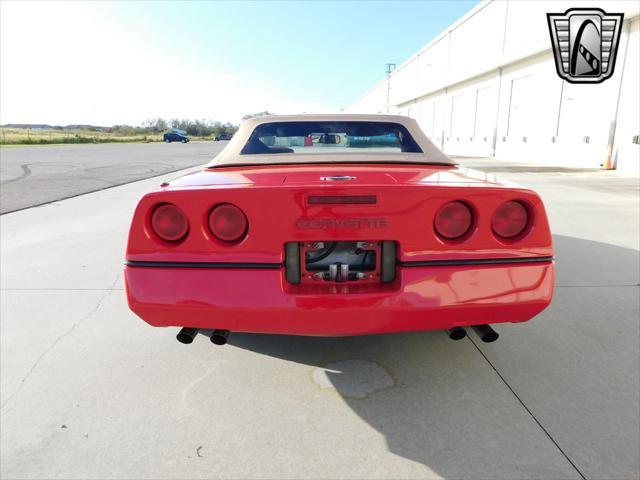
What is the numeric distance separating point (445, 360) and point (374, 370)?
1.33 ft

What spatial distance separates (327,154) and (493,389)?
1.50 metres

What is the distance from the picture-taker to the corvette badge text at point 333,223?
1.59 meters

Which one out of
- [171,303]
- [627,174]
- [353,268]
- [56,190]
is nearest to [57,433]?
[171,303]

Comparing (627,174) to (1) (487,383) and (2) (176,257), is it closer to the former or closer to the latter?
(1) (487,383)

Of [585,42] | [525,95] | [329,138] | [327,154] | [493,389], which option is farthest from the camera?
[525,95]

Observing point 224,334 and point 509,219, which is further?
point 224,334

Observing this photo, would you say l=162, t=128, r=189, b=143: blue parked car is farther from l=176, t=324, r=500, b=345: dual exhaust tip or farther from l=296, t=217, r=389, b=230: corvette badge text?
l=296, t=217, r=389, b=230: corvette badge text

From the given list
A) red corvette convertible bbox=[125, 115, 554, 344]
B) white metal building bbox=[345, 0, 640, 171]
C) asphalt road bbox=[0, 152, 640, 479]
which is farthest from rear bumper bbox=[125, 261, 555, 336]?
white metal building bbox=[345, 0, 640, 171]

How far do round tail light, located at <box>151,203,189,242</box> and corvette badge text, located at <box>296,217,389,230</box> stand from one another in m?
0.49

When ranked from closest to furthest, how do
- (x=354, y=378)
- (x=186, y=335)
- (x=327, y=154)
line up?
(x=186, y=335), (x=354, y=378), (x=327, y=154)

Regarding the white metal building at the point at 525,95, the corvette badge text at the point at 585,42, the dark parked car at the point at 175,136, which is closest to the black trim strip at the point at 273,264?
the white metal building at the point at 525,95

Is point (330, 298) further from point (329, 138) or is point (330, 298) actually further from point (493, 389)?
point (329, 138)

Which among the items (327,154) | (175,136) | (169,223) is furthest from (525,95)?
(175,136)

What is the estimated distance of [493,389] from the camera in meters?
1.95
